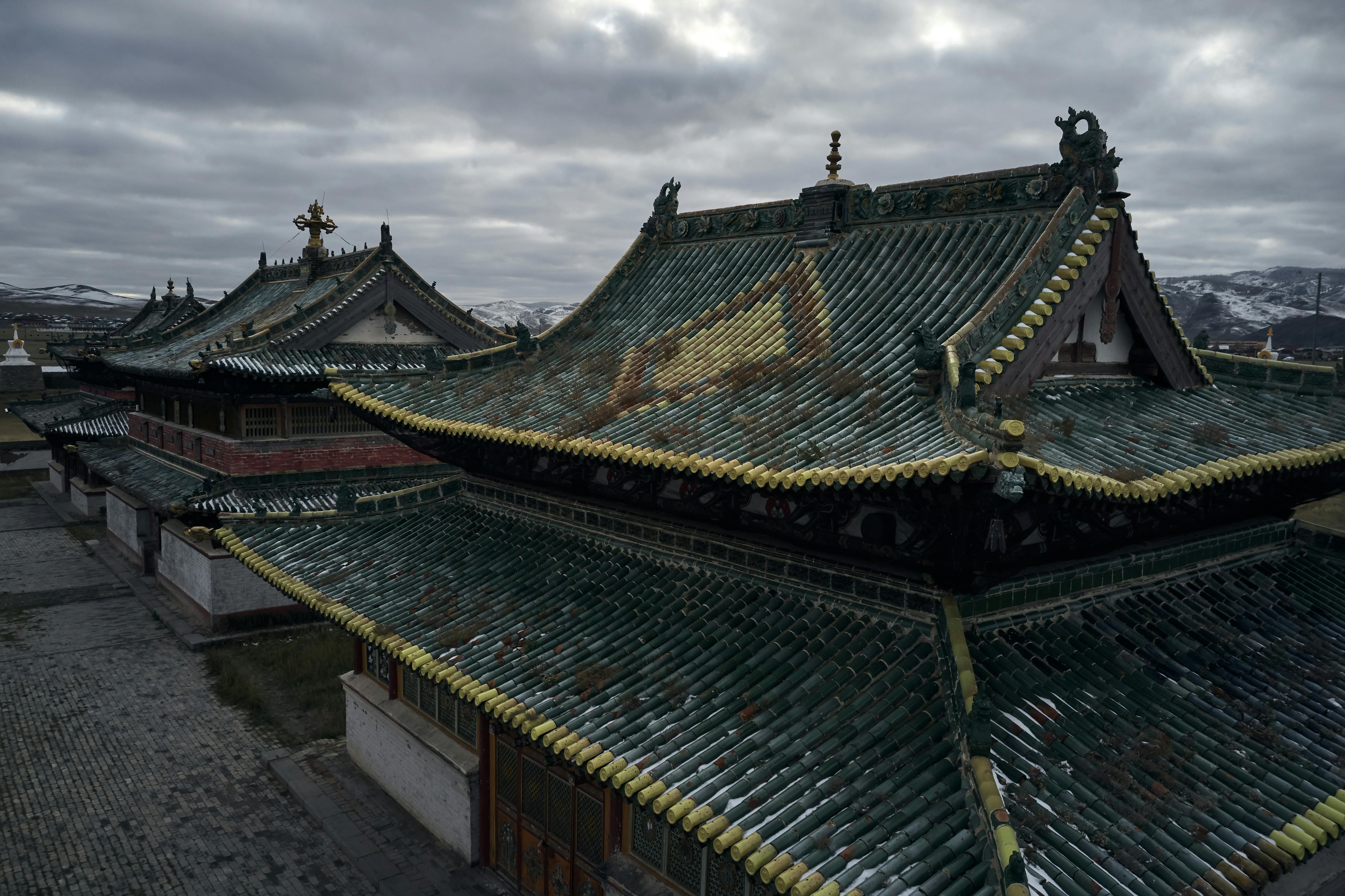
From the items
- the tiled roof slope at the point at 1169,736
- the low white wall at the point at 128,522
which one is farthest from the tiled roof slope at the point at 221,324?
the tiled roof slope at the point at 1169,736

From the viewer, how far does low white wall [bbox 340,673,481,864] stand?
44.3 feet

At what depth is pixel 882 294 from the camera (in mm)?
11453

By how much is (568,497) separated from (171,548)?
2250 centimetres

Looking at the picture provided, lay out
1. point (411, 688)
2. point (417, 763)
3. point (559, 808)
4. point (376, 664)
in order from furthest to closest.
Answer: point (376, 664)
point (411, 688)
point (417, 763)
point (559, 808)

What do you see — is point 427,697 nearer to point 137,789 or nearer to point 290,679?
point 137,789

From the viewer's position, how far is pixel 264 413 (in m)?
25.8

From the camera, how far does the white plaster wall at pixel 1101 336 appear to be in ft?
33.6

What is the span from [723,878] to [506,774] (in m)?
4.56

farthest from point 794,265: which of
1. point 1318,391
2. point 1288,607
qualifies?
point 1288,607

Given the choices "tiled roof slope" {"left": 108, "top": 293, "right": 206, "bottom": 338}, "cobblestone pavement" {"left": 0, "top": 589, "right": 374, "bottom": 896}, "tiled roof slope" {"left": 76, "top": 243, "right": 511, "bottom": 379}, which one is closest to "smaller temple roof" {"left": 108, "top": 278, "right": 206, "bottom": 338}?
"tiled roof slope" {"left": 108, "top": 293, "right": 206, "bottom": 338}

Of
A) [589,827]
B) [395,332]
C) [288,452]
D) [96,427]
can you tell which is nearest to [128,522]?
[96,427]

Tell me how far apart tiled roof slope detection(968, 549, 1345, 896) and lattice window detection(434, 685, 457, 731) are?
8.72m

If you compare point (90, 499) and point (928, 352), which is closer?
point (928, 352)

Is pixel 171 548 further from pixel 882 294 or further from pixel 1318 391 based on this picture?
pixel 1318 391
